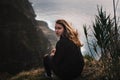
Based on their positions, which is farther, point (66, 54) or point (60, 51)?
point (66, 54)

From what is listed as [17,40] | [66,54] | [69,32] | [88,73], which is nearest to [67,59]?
[66,54]

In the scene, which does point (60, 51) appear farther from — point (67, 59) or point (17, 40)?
point (17, 40)

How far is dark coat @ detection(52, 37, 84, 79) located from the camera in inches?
326

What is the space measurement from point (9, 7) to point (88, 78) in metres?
16.8

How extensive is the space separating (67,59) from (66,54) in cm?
13

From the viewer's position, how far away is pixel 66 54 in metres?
8.35

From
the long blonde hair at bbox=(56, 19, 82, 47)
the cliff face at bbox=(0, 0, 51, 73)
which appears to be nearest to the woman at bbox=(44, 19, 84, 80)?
the long blonde hair at bbox=(56, 19, 82, 47)

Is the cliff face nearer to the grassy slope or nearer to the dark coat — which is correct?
the grassy slope

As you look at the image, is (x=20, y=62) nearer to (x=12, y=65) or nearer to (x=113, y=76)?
(x=12, y=65)

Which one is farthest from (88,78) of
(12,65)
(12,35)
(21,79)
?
(12,35)

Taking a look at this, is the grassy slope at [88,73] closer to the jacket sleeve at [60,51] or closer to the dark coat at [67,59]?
the dark coat at [67,59]

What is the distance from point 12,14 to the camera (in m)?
26.2

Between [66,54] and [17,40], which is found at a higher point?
[66,54]

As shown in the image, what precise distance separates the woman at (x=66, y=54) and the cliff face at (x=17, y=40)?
586 inches
